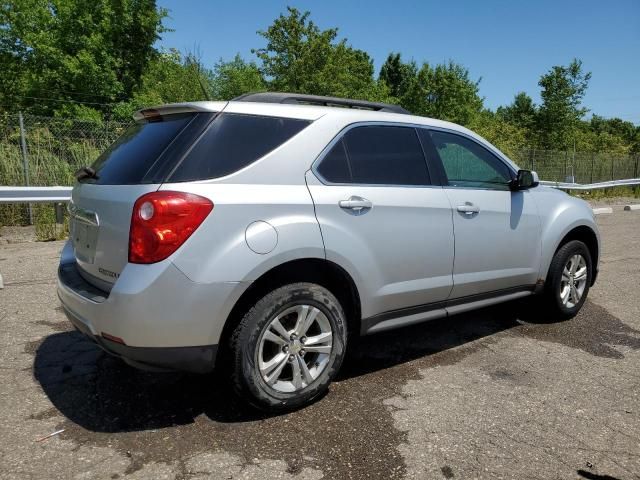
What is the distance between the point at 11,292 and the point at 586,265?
581cm

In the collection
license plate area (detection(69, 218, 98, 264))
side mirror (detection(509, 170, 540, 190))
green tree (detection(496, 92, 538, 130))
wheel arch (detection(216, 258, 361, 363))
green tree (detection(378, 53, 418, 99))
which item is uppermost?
green tree (detection(378, 53, 418, 99))

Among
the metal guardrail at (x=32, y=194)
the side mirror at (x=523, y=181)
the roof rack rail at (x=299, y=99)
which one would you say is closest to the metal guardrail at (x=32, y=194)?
the metal guardrail at (x=32, y=194)

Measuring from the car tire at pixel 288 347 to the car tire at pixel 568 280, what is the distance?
2.39 metres

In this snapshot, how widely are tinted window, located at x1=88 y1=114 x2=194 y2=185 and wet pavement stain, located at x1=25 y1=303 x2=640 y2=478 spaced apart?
1.29 meters

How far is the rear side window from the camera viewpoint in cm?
314

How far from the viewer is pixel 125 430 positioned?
8.95 ft

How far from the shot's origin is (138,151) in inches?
115

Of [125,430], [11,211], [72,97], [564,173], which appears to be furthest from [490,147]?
[72,97]

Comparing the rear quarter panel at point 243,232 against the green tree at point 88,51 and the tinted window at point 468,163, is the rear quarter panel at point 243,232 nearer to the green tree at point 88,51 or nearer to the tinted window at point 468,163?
the tinted window at point 468,163

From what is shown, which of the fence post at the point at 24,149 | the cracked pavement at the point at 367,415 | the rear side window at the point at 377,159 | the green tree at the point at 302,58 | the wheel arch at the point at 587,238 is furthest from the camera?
the green tree at the point at 302,58

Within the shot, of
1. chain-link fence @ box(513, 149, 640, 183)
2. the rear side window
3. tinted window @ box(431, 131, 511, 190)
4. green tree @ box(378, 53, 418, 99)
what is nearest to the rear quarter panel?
the rear side window

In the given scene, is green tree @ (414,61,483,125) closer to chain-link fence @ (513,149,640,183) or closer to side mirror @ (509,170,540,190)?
chain-link fence @ (513,149,640,183)

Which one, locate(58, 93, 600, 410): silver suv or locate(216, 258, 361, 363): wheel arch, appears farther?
locate(216, 258, 361, 363): wheel arch

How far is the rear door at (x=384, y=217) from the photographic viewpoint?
3.02 metres
